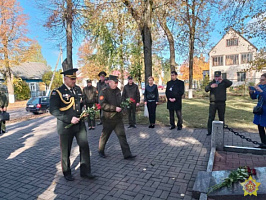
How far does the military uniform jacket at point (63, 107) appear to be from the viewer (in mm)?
3760

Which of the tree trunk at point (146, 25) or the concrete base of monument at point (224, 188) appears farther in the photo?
the tree trunk at point (146, 25)

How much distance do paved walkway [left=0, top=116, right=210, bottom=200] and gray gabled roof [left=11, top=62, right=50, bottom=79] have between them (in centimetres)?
3554

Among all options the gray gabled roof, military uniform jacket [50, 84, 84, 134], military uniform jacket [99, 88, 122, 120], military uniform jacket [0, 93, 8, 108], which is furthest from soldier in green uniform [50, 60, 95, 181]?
the gray gabled roof

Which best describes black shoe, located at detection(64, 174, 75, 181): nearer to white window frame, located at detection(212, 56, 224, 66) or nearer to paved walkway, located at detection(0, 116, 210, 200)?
paved walkway, located at detection(0, 116, 210, 200)

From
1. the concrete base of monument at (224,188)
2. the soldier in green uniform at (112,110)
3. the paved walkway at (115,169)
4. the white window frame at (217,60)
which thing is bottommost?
the paved walkway at (115,169)

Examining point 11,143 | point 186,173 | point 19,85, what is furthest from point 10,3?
point 186,173

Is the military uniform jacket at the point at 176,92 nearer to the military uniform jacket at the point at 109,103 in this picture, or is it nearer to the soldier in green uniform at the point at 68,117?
the military uniform jacket at the point at 109,103

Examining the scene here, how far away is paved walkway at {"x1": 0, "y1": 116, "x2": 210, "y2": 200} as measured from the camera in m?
3.55

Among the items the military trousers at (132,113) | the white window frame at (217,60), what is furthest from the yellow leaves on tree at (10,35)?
the white window frame at (217,60)

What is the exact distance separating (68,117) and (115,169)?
158cm

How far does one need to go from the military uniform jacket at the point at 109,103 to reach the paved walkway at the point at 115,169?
3.65 ft

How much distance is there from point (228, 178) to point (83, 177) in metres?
2.70

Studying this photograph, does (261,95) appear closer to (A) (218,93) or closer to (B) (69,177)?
(A) (218,93)

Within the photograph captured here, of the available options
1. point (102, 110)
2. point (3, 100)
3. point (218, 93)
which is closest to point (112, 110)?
point (102, 110)
